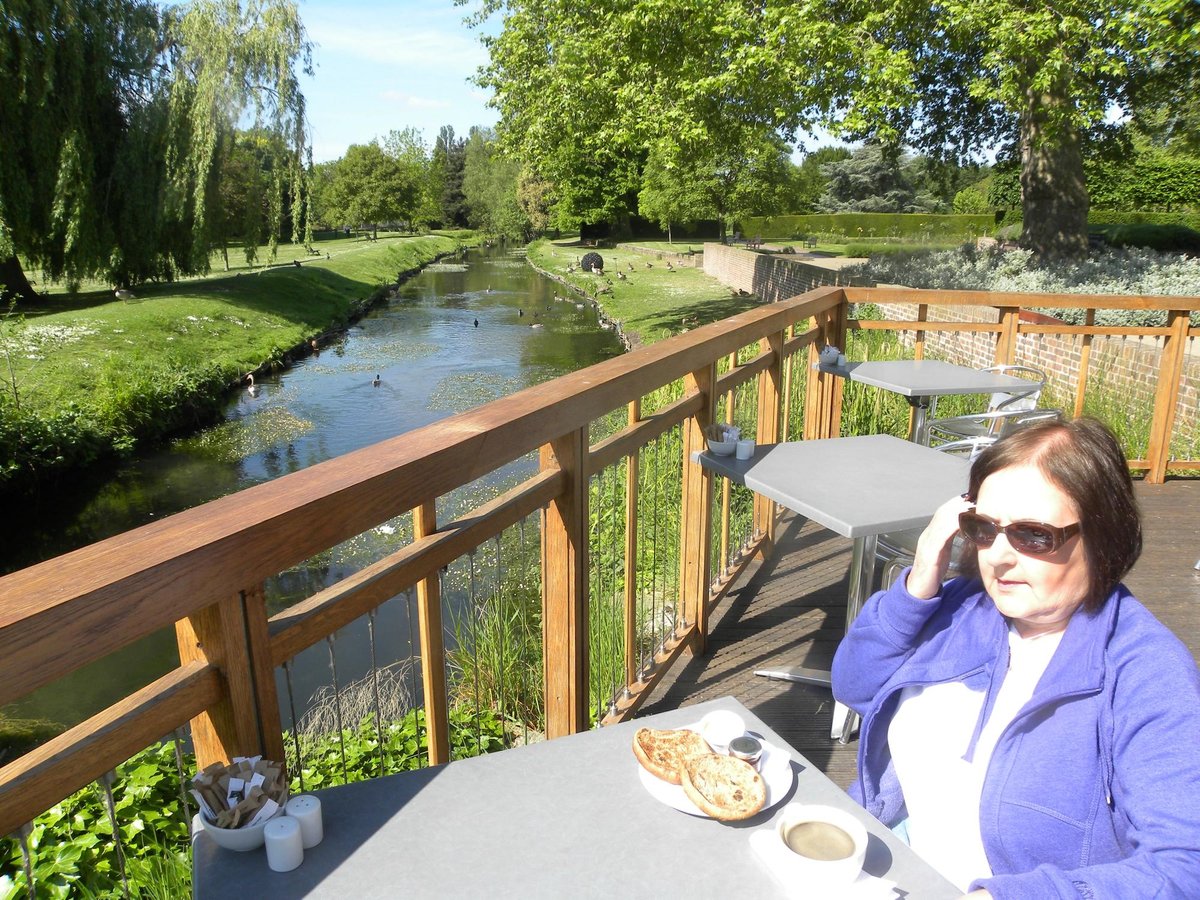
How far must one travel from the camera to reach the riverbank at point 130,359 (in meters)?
12.2

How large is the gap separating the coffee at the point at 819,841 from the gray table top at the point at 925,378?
Result: 350 cm

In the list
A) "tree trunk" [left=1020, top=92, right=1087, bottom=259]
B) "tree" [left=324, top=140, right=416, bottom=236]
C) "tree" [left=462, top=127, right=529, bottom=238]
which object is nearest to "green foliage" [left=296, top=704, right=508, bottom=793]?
"tree trunk" [left=1020, top=92, right=1087, bottom=259]

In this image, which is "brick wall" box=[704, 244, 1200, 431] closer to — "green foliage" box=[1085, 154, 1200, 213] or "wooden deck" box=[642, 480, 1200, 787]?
"wooden deck" box=[642, 480, 1200, 787]

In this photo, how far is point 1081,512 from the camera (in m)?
1.44

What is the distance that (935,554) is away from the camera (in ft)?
5.51

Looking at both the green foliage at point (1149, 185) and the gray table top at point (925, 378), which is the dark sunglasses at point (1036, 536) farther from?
the green foliage at point (1149, 185)

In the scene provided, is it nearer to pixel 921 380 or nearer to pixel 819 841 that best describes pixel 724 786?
pixel 819 841

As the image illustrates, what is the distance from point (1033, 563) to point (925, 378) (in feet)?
11.6

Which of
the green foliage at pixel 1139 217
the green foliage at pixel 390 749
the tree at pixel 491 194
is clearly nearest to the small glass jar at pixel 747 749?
the green foliage at pixel 390 749

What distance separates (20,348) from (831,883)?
54.3 feet

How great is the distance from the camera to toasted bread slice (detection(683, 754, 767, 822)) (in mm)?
1291

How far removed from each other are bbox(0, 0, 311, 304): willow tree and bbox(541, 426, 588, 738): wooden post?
18266mm

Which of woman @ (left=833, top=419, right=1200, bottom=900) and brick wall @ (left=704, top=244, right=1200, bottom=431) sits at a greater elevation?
woman @ (left=833, top=419, right=1200, bottom=900)

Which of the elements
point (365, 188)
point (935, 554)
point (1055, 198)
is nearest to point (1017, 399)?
point (935, 554)
